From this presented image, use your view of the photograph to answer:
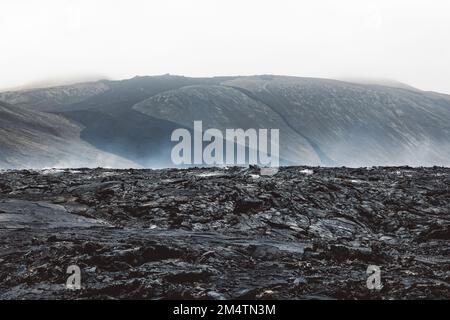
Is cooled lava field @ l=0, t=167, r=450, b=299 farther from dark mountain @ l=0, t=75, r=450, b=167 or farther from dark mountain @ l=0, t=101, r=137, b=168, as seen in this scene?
dark mountain @ l=0, t=75, r=450, b=167

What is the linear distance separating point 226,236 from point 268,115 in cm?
4185

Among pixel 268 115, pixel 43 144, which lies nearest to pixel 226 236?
pixel 43 144

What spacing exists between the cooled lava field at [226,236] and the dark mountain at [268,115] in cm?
2568

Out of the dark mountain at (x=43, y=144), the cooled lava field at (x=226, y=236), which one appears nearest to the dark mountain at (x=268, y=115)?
the dark mountain at (x=43, y=144)

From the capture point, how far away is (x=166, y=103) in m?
48.7

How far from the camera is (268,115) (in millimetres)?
50875

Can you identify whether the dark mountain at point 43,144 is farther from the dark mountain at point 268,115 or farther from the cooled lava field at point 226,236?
the cooled lava field at point 226,236

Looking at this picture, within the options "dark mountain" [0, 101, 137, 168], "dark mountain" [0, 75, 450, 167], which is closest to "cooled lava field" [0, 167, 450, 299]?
"dark mountain" [0, 101, 137, 168]

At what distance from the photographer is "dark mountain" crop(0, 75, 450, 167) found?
43.6m

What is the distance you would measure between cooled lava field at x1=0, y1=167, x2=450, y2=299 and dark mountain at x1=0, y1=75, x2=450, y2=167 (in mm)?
25678

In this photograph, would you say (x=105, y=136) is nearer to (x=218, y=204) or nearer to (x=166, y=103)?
(x=166, y=103)

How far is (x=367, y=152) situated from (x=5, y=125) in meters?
33.2
